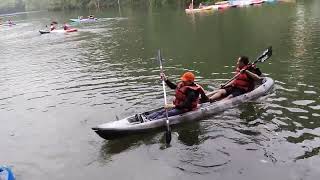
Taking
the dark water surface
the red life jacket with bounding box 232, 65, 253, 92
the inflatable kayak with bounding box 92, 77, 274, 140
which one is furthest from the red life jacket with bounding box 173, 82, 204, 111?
the red life jacket with bounding box 232, 65, 253, 92

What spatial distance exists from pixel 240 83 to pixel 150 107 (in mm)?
3652

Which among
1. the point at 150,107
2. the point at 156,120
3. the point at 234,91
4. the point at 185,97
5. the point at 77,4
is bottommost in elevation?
the point at 150,107

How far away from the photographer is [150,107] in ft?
53.1

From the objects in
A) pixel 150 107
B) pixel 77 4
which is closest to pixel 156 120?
pixel 150 107

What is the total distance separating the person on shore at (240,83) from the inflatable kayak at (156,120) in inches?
10.7

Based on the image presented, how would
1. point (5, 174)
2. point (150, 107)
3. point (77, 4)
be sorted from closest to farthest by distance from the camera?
point (5, 174) < point (150, 107) < point (77, 4)

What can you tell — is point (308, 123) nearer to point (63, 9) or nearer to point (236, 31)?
point (236, 31)

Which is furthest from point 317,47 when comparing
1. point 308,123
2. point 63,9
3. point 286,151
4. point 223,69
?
point 63,9

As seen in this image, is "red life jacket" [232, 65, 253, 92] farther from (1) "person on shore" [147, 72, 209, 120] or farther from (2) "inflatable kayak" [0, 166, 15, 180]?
(2) "inflatable kayak" [0, 166, 15, 180]

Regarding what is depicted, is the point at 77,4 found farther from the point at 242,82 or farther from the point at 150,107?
the point at 242,82

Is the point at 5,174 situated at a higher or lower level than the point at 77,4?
lower

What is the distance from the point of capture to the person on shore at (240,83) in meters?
15.5

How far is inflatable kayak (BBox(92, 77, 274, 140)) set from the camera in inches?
500

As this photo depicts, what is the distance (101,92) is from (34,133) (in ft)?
16.9
